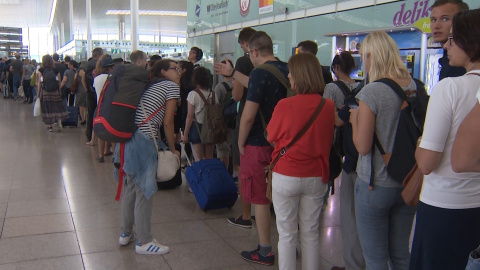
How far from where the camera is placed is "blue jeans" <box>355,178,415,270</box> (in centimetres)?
233

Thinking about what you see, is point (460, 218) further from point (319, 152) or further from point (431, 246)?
point (319, 152)

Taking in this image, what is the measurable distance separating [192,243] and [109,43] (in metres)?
29.3

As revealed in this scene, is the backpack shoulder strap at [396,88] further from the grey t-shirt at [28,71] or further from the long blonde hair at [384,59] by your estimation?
the grey t-shirt at [28,71]

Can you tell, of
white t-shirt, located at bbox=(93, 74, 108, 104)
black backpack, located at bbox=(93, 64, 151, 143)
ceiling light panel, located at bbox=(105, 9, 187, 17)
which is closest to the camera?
black backpack, located at bbox=(93, 64, 151, 143)

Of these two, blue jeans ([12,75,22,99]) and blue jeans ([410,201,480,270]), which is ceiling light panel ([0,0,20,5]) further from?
blue jeans ([410,201,480,270])

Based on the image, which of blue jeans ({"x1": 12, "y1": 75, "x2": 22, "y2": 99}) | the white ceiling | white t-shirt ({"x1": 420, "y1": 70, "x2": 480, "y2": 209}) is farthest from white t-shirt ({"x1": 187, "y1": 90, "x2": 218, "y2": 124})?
the white ceiling

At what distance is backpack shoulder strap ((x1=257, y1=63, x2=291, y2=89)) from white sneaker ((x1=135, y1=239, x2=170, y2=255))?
67.2 inches

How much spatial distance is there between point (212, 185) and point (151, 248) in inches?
44.3

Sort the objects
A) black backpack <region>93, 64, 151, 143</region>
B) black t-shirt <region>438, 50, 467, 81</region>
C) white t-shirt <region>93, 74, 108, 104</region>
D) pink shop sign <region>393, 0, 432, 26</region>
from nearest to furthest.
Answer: black t-shirt <region>438, 50, 467, 81</region>, black backpack <region>93, 64, 151, 143</region>, pink shop sign <region>393, 0, 432, 26</region>, white t-shirt <region>93, 74, 108, 104</region>

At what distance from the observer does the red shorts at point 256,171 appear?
3.41 m

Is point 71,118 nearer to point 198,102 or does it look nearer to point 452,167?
point 198,102

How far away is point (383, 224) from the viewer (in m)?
2.38

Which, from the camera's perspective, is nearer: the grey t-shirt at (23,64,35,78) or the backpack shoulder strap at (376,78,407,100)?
the backpack shoulder strap at (376,78,407,100)

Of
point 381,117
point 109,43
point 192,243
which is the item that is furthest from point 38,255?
point 109,43
